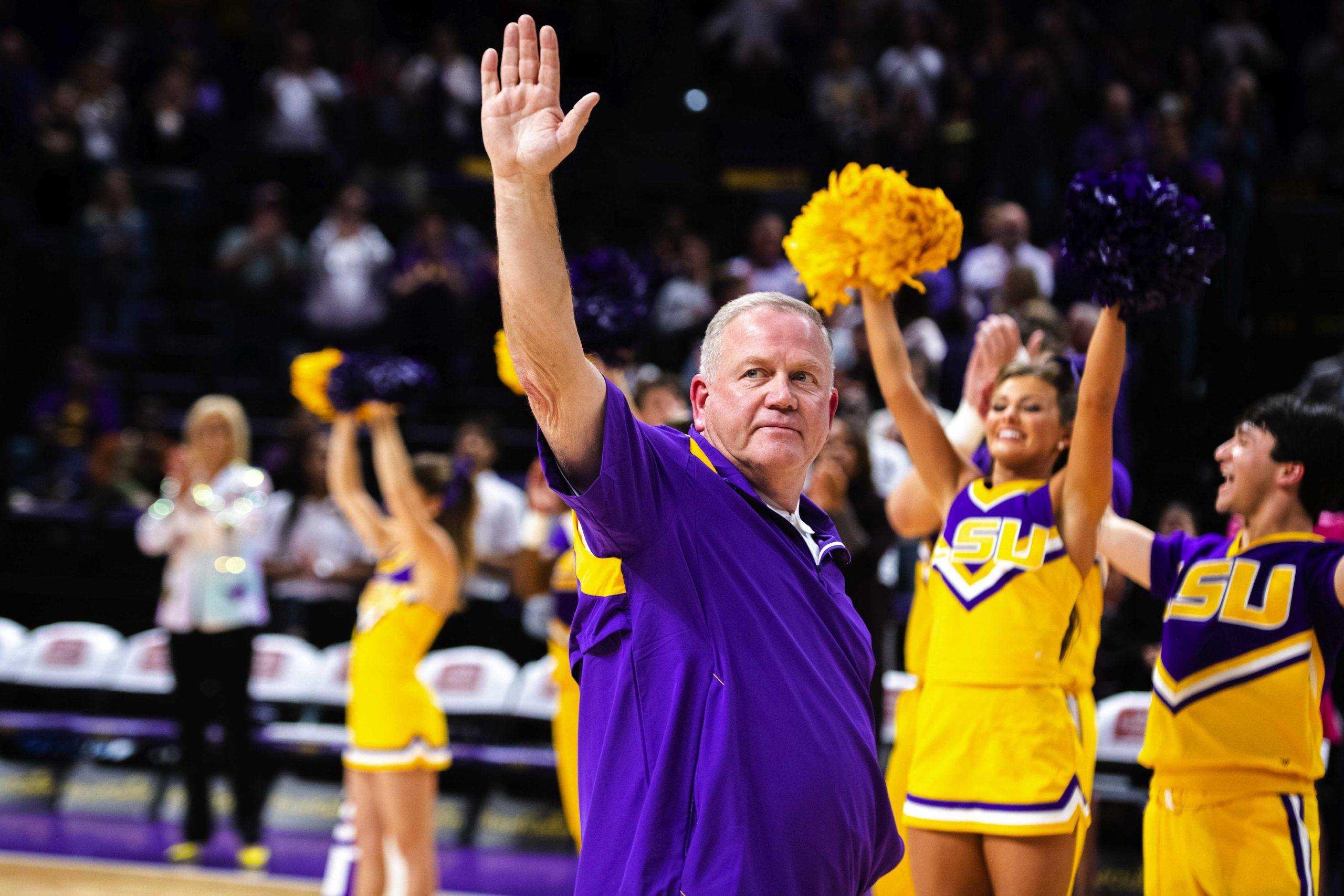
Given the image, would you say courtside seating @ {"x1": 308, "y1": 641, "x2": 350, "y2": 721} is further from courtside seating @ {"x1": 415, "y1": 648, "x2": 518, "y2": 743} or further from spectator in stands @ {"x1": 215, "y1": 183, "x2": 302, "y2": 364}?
spectator in stands @ {"x1": 215, "y1": 183, "x2": 302, "y2": 364}

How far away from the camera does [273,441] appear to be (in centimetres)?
864

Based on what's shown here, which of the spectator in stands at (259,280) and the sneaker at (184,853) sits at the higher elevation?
the spectator in stands at (259,280)

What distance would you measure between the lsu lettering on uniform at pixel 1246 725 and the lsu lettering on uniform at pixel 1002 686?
0.22 metres

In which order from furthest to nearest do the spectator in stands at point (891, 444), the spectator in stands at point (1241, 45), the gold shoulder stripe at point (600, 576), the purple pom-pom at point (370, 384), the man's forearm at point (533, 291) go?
the spectator in stands at point (1241, 45) → the spectator in stands at point (891, 444) → the purple pom-pom at point (370, 384) → the gold shoulder stripe at point (600, 576) → the man's forearm at point (533, 291)

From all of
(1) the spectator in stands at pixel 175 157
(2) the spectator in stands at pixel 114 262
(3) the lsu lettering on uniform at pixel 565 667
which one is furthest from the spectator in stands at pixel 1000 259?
(1) the spectator in stands at pixel 175 157

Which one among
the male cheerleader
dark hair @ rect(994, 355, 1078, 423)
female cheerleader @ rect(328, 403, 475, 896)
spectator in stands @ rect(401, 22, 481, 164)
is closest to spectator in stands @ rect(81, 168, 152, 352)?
spectator in stands @ rect(401, 22, 481, 164)

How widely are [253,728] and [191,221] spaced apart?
535cm

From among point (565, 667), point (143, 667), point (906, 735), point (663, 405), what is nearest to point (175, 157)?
point (143, 667)

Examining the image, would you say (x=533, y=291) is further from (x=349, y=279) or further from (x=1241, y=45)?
(x=1241, y=45)

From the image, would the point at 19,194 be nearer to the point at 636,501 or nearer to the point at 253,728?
the point at 253,728

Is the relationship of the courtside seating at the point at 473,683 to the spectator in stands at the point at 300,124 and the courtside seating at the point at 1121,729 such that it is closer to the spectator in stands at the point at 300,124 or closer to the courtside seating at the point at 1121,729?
the courtside seating at the point at 1121,729

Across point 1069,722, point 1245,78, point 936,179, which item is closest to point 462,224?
point 936,179

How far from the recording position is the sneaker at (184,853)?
5691 mm

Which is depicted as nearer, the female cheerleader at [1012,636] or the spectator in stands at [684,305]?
the female cheerleader at [1012,636]
